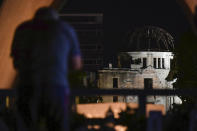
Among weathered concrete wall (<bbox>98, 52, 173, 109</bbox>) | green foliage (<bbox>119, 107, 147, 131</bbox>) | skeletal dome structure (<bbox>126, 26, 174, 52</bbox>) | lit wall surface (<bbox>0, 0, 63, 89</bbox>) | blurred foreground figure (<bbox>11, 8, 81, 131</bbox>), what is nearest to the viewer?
blurred foreground figure (<bbox>11, 8, 81, 131</bbox>)

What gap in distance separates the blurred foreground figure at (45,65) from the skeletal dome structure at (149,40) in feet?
296

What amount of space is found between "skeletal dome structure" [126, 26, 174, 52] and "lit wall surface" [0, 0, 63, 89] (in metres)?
84.2

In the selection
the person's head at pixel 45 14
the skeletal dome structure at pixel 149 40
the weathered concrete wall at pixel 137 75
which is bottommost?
the weathered concrete wall at pixel 137 75

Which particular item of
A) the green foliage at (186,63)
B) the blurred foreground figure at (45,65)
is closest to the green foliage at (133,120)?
the blurred foreground figure at (45,65)

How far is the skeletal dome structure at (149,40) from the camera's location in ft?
323

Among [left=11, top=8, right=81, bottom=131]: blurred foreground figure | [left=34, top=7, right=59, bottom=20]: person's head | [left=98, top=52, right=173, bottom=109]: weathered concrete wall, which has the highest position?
[left=34, top=7, right=59, bottom=20]: person's head

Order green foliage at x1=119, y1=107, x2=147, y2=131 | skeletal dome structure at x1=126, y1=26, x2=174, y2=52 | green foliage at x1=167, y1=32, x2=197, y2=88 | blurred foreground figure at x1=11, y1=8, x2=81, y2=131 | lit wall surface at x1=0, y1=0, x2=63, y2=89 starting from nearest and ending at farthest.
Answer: blurred foreground figure at x1=11, y1=8, x2=81, y2=131, green foliage at x1=119, y1=107, x2=147, y2=131, lit wall surface at x1=0, y1=0, x2=63, y2=89, green foliage at x1=167, y1=32, x2=197, y2=88, skeletal dome structure at x1=126, y1=26, x2=174, y2=52

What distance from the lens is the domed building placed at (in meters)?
101

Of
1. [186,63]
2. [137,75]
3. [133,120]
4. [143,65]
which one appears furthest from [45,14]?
[137,75]

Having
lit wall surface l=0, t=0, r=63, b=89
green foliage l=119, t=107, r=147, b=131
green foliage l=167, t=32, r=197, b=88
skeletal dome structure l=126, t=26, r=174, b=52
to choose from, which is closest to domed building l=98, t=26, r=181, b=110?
skeletal dome structure l=126, t=26, r=174, b=52

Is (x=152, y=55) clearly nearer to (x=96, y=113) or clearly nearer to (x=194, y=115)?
(x=96, y=113)

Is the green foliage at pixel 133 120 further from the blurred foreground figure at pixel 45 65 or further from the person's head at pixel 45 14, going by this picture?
the person's head at pixel 45 14

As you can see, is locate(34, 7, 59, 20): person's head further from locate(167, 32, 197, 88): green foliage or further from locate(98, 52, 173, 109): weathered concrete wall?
locate(98, 52, 173, 109): weathered concrete wall

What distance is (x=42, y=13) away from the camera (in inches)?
283
